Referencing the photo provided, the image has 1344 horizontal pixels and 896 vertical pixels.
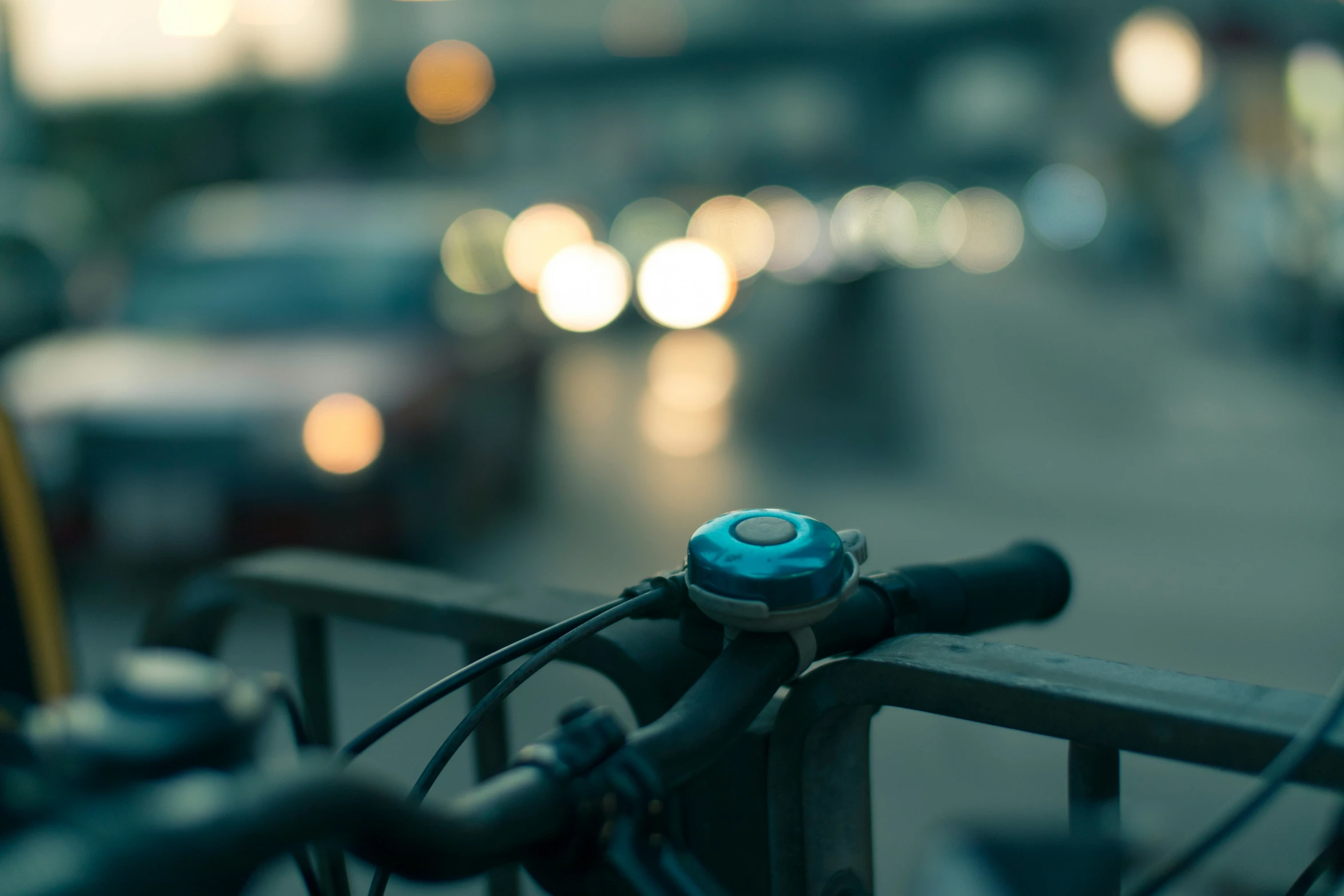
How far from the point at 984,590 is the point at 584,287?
1393cm

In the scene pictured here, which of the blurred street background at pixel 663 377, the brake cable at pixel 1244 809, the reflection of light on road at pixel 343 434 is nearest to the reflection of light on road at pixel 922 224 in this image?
the blurred street background at pixel 663 377

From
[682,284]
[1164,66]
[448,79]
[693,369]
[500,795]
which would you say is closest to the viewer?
[500,795]

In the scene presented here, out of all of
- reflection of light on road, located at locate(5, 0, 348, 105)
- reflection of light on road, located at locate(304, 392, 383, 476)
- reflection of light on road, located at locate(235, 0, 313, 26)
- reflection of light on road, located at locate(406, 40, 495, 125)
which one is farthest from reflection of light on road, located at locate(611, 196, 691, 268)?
reflection of light on road, located at locate(235, 0, 313, 26)

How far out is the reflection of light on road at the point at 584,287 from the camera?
14.6m

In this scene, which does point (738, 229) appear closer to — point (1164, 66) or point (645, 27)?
point (1164, 66)

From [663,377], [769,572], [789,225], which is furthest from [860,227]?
[769,572]

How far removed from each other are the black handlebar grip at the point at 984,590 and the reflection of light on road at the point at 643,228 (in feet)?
52.0

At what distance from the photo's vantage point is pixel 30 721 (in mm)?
796

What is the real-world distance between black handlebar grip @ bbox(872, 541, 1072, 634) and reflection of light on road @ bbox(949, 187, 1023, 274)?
39.8m

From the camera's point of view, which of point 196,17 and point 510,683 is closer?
point 510,683

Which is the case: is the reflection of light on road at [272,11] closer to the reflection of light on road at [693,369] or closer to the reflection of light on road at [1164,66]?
the reflection of light on road at [693,369]

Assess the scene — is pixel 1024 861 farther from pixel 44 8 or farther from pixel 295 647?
pixel 44 8

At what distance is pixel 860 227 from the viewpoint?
35.4 metres

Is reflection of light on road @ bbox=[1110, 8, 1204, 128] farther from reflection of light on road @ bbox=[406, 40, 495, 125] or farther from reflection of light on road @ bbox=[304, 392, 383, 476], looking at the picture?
reflection of light on road @ bbox=[304, 392, 383, 476]
